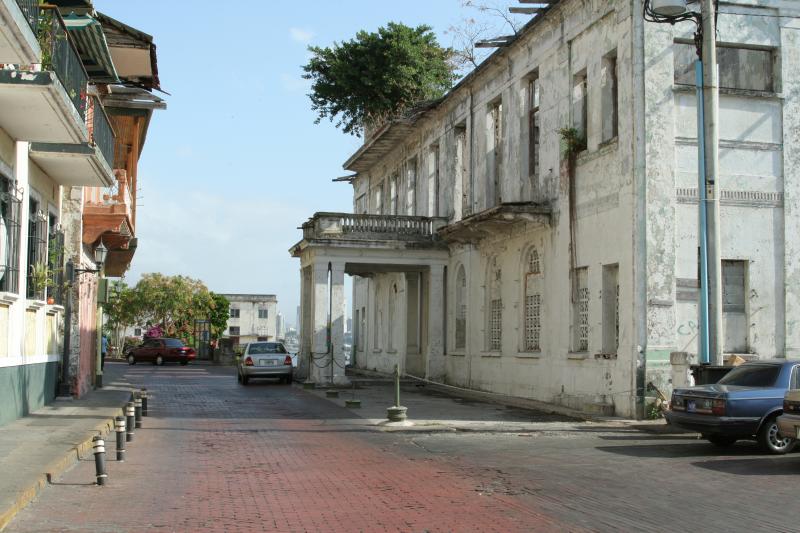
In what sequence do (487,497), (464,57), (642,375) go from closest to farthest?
(487,497) < (642,375) < (464,57)

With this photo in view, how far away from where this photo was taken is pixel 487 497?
9.94 meters

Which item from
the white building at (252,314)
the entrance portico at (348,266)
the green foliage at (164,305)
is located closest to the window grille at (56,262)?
the entrance portico at (348,266)

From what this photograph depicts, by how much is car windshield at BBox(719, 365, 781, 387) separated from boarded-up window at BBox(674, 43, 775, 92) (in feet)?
23.9

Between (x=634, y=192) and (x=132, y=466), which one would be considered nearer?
(x=132, y=466)

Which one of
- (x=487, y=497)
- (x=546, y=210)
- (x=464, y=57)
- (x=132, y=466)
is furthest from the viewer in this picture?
(x=464, y=57)

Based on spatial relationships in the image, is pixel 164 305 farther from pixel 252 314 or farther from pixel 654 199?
pixel 654 199

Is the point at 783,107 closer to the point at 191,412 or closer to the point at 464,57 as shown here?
the point at 191,412

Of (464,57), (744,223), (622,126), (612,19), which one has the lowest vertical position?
(744,223)

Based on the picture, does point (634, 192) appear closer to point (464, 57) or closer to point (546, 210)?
point (546, 210)

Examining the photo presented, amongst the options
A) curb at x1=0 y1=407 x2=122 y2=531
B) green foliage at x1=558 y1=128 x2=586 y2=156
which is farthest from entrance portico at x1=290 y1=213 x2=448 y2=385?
curb at x1=0 y1=407 x2=122 y2=531

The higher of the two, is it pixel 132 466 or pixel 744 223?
pixel 744 223

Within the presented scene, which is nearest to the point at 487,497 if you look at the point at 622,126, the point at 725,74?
the point at 622,126

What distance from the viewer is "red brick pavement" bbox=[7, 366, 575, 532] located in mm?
8602

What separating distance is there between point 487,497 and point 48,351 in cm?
1261
